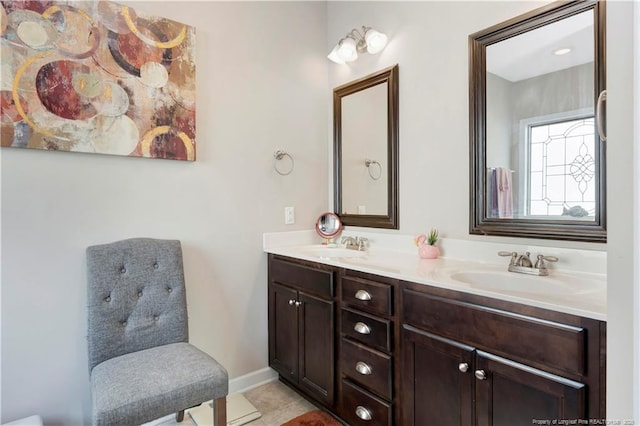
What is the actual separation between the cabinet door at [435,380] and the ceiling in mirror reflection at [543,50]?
4.16ft

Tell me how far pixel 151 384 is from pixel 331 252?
50.4 inches

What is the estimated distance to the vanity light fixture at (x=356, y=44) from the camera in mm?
2189

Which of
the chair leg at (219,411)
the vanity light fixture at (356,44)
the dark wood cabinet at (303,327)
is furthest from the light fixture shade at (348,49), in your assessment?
the chair leg at (219,411)

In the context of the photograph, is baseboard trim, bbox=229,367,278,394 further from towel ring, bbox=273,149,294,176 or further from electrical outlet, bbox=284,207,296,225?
towel ring, bbox=273,149,294,176

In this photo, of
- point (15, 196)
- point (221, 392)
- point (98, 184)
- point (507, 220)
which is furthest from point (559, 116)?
point (15, 196)

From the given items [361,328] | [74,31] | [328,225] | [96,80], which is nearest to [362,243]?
[328,225]

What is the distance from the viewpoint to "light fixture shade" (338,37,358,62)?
2301 mm

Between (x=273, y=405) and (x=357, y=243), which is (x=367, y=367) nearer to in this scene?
(x=273, y=405)

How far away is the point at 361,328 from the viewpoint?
164 centimetres

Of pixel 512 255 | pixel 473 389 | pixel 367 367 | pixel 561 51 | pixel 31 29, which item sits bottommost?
pixel 367 367

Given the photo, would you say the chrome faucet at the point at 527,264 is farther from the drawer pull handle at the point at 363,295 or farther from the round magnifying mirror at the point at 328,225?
the round magnifying mirror at the point at 328,225

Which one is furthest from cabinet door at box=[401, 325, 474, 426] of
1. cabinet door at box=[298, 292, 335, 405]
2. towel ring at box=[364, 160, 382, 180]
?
towel ring at box=[364, 160, 382, 180]

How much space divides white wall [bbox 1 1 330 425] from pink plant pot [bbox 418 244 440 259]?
0.93m

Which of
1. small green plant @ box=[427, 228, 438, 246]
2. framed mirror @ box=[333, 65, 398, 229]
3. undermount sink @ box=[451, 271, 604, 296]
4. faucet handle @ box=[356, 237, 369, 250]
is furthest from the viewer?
faucet handle @ box=[356, 237, 369, 250]
